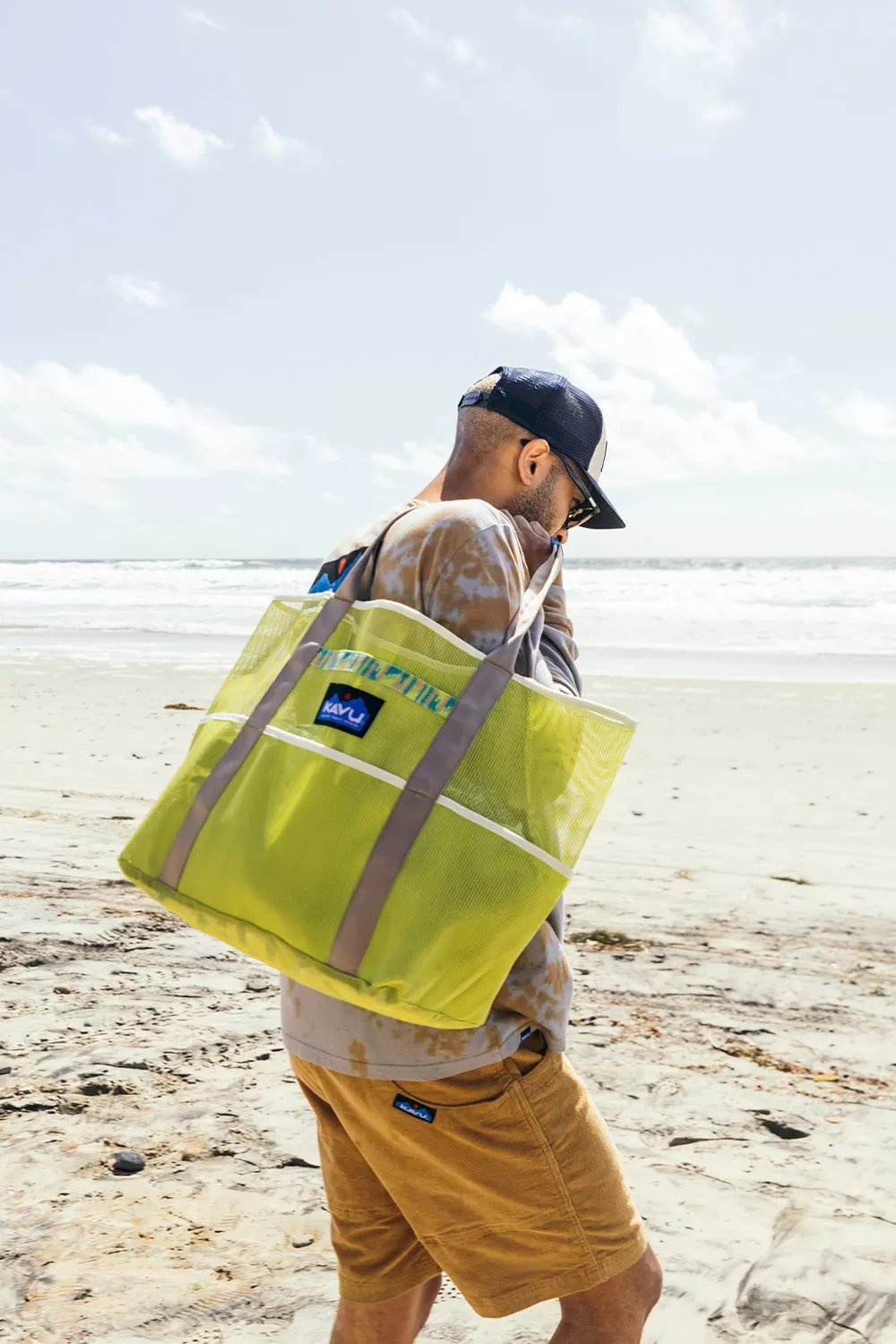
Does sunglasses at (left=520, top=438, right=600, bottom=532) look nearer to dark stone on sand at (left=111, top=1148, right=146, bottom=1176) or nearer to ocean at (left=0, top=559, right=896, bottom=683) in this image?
dark stone on sand at (left=111, top=1148, right=146, bottom=1176)

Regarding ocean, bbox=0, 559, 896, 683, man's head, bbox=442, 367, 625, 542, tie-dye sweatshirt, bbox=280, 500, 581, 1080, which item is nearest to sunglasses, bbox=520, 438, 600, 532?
man's head, bbox=442, 367, 625, 542

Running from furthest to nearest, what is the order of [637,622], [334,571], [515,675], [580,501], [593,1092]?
1. [637,622]
2. [593,1092]
3. [580,501]
4. [334,571]
5. [515,675]

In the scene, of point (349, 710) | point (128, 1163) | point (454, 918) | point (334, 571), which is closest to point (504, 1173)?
point (454, 918)

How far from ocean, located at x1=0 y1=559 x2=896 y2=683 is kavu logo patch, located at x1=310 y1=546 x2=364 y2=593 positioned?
13725mm

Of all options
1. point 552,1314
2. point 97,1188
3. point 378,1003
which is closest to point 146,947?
point 97,1188

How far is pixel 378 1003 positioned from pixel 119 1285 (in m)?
1.58

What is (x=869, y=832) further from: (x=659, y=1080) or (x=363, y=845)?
(x=363, y=845)

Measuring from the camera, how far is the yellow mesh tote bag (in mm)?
1375

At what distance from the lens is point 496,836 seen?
140 cm

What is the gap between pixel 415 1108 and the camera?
156 centimetres

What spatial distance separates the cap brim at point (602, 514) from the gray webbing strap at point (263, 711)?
377mm

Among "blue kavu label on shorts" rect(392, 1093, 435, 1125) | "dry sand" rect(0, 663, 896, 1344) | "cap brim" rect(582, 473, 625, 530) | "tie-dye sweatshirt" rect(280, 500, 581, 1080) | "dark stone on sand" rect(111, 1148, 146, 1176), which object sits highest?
"cap brim" rect(582, 473, 625, 530)

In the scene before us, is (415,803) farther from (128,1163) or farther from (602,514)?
(128,1163)

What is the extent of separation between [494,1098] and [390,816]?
48 centimetres
